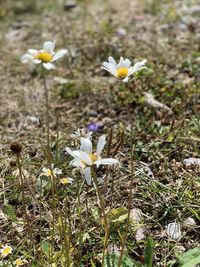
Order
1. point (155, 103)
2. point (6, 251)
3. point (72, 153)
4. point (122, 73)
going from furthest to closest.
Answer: point (155, 103) < point (6, 251) < point (122, 73) < point (72, 153)

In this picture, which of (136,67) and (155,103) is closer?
(136,67)

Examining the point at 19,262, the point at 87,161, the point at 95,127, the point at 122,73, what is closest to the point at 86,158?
the point at 87,161

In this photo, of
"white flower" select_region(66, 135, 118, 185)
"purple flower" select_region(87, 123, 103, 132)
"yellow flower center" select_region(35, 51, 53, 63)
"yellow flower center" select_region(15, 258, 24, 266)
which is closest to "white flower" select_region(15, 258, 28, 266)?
"yellow flower center" select_region(15, 258, 24, 266)

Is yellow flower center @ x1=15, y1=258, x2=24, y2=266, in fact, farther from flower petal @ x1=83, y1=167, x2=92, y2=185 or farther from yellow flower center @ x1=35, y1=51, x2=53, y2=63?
yellow flower center @ x1=35, y1=51, x2=53, y2=63

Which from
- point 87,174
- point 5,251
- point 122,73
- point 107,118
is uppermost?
point 122,73

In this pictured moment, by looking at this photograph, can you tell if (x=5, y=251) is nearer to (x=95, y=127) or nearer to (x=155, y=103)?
(x=95, y=127)

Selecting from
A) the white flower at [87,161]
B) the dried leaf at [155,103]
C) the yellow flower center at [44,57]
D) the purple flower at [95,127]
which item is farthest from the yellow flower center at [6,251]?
the dried leaf at [155,103]

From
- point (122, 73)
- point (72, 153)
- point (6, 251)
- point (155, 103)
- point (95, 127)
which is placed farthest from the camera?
point (155, 103)

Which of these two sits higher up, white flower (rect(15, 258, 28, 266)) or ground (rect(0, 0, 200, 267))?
white flower (rect(15, 258, 28, 266))

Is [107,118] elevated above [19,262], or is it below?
below

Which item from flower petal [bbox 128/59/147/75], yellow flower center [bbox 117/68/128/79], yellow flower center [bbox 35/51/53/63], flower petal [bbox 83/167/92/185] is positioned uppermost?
yellow flower center [bbox 35/51/53/63]
